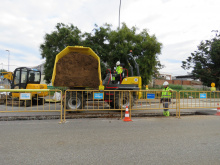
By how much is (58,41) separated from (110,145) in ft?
46.5

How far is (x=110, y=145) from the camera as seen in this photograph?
4.05 metres

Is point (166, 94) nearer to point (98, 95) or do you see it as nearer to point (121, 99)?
point (121, 99)

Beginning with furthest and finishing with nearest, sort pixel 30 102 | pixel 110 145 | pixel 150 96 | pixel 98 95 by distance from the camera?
1. pixel 30 102
2. pixel 150 96
3. pixel 98 95
4. pixel 110 145

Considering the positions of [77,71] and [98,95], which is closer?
[98,95]

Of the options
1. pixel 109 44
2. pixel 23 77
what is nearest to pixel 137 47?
pixel 109 44

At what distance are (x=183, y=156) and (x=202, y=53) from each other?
29.2 metres

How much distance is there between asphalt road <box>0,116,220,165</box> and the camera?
326cm

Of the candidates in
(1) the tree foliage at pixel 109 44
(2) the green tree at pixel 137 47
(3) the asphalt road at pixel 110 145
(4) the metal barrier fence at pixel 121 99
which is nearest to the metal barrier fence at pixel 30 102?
(4) the metal barrier fence at pixel 121 99

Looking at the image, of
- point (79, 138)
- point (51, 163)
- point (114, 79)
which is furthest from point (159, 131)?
point (114, 79)

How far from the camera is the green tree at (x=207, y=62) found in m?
26.3

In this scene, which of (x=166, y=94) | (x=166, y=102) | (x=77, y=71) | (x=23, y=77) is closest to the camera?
(x=166, y=102)

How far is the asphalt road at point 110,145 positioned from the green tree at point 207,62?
24.1 metres

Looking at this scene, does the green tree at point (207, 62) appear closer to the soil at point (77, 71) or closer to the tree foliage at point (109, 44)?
the tree foliage at point (109, 44)

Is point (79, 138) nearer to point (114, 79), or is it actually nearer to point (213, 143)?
point (213, 143)
